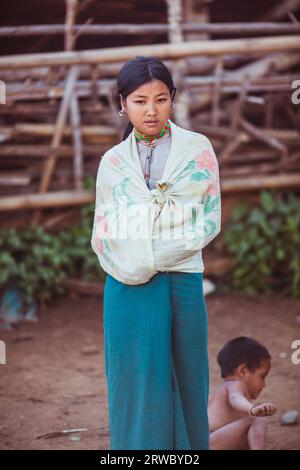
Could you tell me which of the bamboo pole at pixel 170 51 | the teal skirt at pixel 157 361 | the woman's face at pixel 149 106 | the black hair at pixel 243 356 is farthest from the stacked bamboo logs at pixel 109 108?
the teal skirt at pixel 157 361

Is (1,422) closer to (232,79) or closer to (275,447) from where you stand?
(275,447)

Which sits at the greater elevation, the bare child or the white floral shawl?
the white floral shawl

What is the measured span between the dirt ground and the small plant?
6.9 inches

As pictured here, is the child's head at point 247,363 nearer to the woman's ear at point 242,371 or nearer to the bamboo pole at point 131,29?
the woman's ear at point 242,371

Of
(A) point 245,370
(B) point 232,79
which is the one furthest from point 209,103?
(A) point 245,370

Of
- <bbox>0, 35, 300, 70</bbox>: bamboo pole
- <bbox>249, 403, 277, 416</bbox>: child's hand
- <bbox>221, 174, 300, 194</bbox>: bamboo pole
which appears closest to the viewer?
<bbox>249, 403, 277, 416</bbox>: child's hand

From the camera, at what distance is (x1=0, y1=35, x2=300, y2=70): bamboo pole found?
19.2 ft

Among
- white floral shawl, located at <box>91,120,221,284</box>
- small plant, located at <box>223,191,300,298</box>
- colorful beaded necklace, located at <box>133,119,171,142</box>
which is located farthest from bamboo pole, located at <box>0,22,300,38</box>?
white floral shawl, located at <box>91,120,221,284</box>

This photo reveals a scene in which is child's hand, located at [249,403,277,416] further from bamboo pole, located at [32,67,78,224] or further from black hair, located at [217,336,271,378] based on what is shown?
bamboo pole, located at [32,67,78,224]

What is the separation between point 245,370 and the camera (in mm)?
3357

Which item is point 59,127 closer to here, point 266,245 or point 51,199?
point 51,199

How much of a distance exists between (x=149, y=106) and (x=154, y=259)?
57 centimetres

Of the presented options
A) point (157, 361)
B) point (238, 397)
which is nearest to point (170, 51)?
point (238, 397)

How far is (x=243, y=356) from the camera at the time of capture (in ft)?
11.1
